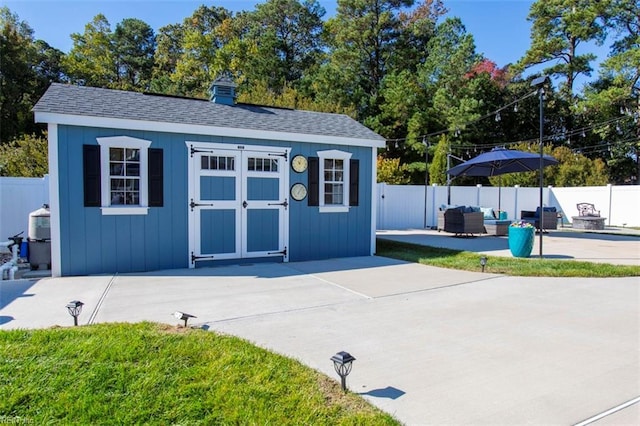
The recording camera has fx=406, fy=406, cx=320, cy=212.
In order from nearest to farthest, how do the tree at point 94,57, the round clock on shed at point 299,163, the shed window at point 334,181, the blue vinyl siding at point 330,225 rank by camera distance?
the round clock on shed at point 299,163, the blue vinyl siding at point 330,225, the shed window at point 334,181, the tree at point 94,57

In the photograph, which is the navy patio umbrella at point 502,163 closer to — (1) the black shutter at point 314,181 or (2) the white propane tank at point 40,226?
(1) the black shutter at point 314,181

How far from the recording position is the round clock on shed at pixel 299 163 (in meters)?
8.16

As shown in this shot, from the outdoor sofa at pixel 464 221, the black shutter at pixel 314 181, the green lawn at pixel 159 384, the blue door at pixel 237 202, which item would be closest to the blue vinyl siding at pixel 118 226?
the blue door at pixel 237 202

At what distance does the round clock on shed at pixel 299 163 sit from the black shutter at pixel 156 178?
2496mm

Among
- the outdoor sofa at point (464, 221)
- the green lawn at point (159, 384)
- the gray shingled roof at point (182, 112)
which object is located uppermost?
the gray shingled roof at point (182, 112)

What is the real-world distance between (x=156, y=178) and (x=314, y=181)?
305 cm

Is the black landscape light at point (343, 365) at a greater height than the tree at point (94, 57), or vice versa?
the tree at point (94, 57)

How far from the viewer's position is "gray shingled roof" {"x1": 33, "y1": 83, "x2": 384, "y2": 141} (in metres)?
6.71

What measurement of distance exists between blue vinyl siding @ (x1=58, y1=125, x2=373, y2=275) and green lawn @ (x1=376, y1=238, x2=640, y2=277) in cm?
176

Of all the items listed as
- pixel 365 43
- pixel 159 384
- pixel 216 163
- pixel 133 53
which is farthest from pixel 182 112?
pixel 133 53

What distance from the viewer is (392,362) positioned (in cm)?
329

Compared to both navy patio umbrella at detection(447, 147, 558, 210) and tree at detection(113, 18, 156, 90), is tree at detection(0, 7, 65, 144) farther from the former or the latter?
navy patio umbrella at detection(447, 147, 558, 210)

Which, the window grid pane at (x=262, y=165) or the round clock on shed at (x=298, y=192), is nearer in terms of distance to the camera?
the window grid pane at (x=262, y=165)

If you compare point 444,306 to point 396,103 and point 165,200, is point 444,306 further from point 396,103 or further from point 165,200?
point 396,103
